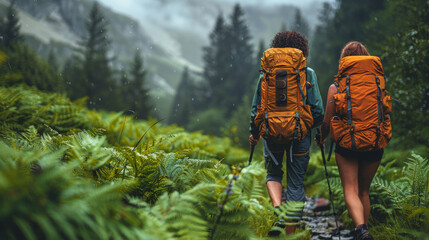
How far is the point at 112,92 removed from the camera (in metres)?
23.5

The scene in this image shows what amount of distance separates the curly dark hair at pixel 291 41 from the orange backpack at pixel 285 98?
0.76 feet

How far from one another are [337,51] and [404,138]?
17.2m

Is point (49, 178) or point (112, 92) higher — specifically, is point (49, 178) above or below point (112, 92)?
below

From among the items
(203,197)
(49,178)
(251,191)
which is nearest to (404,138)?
(251,191)

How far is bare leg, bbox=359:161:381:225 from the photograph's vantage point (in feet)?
9.22

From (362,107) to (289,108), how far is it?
0.78 m

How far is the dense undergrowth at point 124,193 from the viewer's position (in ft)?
3.62

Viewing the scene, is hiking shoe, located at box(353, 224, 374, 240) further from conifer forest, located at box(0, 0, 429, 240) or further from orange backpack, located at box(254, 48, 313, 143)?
orange backpack, located at box(254, 48, 313, 143)

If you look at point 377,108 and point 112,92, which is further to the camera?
point 112,92

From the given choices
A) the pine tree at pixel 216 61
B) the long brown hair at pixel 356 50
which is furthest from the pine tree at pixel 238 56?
the long brown hair at pixel 356 50

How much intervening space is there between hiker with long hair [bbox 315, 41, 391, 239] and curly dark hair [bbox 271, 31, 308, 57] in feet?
1.62

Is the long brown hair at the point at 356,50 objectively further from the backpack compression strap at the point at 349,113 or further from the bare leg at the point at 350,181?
the bare leg at the point at 350,181

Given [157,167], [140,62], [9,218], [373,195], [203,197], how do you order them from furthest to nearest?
[140,62] < [373,195] < [157,167] < [203,197] < [9,218]

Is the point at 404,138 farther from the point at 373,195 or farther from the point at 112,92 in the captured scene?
the point at 112,92
